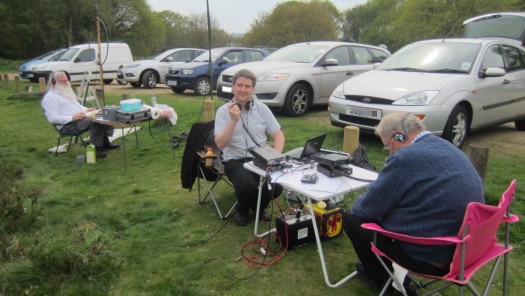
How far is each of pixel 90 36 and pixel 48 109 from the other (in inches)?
1299

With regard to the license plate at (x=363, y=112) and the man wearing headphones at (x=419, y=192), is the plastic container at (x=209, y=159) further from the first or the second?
the license plate at (x=363, y=112)

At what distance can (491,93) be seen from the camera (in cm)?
576

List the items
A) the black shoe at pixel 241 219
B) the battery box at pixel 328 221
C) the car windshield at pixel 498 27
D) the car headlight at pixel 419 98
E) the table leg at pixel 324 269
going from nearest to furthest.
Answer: the table leg at pixel 324 269
the battery box at pixel 328 221
the black shoe at pixel 241 219
the car headlight at pixel 419 98
the car windshield at pixel 498 27

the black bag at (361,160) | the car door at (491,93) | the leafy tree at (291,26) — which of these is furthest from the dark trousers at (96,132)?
the leafy tree at (291,26)

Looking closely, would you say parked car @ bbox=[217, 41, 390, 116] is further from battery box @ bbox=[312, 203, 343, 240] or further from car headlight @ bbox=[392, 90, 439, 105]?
battery box @ bbox=[312, 203, 343, 240]

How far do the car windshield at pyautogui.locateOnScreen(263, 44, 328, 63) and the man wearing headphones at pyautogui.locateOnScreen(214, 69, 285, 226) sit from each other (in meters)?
4.44

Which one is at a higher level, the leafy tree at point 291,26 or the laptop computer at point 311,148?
the leafy tree at point 291,26

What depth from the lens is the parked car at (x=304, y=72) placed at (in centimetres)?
748

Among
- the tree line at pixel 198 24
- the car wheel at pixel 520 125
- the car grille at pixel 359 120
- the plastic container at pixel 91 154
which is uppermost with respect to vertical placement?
the tree line at pixel 198 24

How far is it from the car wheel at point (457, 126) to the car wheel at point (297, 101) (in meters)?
3.07

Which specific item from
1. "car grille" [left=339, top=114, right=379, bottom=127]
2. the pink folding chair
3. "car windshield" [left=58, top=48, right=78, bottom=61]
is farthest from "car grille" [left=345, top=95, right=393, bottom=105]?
"car windshield" [left=58, top=48, right=78, bottom=61]

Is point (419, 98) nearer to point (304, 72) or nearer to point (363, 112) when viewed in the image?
point (363, 112)

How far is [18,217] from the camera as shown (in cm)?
362

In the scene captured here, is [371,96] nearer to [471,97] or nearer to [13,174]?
[471,97]
